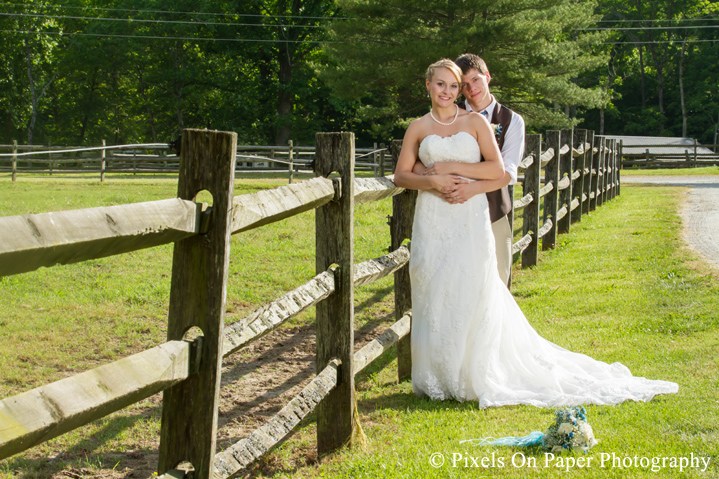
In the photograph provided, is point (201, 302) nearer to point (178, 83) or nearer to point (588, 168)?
point (588, 168)

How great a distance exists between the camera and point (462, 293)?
4336mm

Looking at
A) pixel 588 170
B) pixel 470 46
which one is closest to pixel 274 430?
pixel 588 170

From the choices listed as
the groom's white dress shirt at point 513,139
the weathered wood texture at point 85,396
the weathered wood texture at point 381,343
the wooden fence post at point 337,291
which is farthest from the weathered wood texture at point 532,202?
the weathered wood texture at point 85,396

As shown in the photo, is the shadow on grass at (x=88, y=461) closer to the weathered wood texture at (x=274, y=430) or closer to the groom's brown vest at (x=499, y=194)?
the weathered wood texture at (x=274, y=430)

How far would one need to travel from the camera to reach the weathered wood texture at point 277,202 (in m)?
2.46

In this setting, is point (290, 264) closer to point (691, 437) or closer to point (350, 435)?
point (350, 435)

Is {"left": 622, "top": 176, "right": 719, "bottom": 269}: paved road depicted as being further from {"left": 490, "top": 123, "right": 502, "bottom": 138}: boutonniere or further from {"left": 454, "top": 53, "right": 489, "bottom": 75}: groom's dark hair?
{"left": 454, "top": 53, "right": 489, "bottom": 75}: groom's dark hair

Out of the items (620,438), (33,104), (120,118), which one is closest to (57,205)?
(620,438)

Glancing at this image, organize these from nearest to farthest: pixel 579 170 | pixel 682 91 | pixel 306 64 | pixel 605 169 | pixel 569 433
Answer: pixel 569 433 → pixel 579 170 → pixel 605 169 → pixel 306 64 → pixel 682 91

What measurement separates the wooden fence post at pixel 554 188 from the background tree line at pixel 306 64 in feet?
43.9

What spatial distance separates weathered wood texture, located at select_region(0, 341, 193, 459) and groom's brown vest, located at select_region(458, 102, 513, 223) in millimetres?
3191

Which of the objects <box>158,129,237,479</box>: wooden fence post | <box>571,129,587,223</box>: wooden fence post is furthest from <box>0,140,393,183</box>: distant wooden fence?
<box>158,129,237,479</box>: wooden fence post

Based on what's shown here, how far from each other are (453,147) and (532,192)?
200 inches

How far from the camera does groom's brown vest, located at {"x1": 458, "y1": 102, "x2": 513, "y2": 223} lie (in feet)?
16.4
